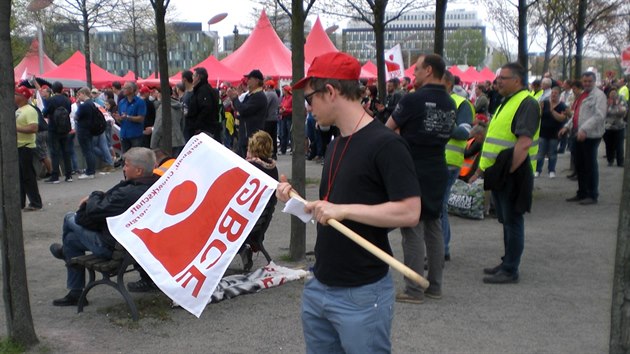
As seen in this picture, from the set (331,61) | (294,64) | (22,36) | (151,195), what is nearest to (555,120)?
(294,64)

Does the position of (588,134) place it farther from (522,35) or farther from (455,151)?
(455,151)

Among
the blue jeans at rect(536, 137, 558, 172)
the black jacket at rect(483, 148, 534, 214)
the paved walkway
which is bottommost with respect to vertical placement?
the paved walkway

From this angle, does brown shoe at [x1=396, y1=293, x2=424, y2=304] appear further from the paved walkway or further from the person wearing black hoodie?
the person wearing black hoodie

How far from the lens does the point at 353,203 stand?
2.96 metres

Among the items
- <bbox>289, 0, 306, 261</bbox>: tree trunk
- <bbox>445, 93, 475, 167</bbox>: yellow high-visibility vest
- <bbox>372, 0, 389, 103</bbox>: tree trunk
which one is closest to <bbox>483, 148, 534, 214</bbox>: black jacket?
<bbox>445, 93, 475, 167</bbox>: yellow high-visibility vest

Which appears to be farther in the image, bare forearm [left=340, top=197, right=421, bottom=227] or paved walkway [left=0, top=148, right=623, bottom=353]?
paved walkway [left=0, top=148, right=623, bottom=353]

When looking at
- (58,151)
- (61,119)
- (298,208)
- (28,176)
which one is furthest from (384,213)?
(58,151)

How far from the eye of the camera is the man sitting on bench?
5.77 metres

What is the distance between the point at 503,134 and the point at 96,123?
34.4 feet

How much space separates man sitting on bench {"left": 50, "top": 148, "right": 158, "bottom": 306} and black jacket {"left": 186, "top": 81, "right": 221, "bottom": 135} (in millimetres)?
4917

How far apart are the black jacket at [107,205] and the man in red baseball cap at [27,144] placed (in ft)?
17.7

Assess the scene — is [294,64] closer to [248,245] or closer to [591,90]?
[248,245]

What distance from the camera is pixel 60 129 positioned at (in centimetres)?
1385

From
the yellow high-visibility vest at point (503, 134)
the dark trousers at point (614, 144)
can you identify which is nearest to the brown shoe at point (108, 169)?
the dark trousers at point (614, 144)
